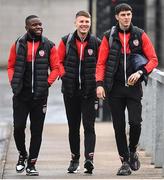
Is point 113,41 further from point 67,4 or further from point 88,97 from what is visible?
point 67,4

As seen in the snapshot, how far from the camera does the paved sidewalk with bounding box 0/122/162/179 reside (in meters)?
9.58

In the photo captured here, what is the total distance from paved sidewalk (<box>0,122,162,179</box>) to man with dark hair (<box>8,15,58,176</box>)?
1.47ft

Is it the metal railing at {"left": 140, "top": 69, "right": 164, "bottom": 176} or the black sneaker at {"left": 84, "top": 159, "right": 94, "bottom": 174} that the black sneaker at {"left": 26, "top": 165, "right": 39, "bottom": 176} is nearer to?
the black sneaker at {"left": 84, "top": 159, "right": 94, "bottom": 174}

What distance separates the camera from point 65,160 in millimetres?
11117

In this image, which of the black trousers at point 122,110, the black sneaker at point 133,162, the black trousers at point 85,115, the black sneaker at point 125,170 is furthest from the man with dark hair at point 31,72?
the black sneaker at point 133,162

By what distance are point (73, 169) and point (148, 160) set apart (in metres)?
1.64

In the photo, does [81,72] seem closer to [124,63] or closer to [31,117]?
[124,63]

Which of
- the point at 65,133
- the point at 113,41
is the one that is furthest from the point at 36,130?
the point at 65,133

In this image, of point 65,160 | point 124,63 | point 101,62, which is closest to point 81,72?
point 101,62

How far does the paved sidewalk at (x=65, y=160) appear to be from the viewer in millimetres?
9578

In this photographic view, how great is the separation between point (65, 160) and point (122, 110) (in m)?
1.93

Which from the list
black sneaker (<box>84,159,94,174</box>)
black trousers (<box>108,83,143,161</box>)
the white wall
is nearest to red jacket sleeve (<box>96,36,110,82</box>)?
black trousers (<box>108,83,143,161</box>)

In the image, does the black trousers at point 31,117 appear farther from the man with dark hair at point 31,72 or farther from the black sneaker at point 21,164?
the black sneaker at point 21,164

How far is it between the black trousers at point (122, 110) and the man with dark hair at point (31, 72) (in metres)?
0.74
